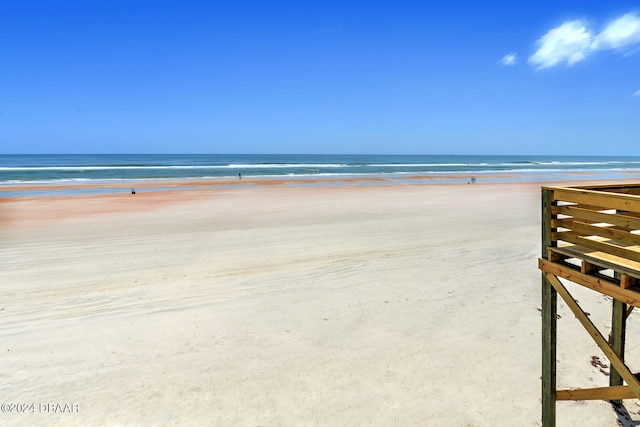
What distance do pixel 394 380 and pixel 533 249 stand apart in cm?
771

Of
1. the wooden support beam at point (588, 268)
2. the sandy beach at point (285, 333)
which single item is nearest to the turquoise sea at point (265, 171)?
the sandy beach at point (285, 333)

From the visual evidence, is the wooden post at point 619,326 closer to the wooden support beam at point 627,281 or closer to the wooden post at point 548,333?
the wooden post at point 548,333

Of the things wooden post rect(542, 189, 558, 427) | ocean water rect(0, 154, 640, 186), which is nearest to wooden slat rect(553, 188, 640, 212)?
wooden post rect(542, 189, 558, 427)

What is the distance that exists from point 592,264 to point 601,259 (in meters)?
0.15

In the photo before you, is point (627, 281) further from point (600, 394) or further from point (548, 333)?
point (600, 394)

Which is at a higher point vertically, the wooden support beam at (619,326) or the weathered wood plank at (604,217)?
the weathered wood plank at (604,217)

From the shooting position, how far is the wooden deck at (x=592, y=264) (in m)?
3.46

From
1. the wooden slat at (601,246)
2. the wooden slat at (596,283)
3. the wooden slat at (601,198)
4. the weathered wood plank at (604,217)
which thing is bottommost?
the wooden slat at (596,283)

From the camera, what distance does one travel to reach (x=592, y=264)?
3.76 m

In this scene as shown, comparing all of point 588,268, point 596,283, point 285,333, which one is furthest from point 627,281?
point 285,333

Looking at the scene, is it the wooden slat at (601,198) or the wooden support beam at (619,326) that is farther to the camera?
the wooden support beam at (619,326)

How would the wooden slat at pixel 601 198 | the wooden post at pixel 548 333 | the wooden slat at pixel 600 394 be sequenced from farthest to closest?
the wooden post at pixel 548 333 → the wooden slat at pixel 600 394 → the wooden slat at pixel 601 198

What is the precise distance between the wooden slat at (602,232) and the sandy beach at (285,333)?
2.16 metres

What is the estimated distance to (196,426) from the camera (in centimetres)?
418
